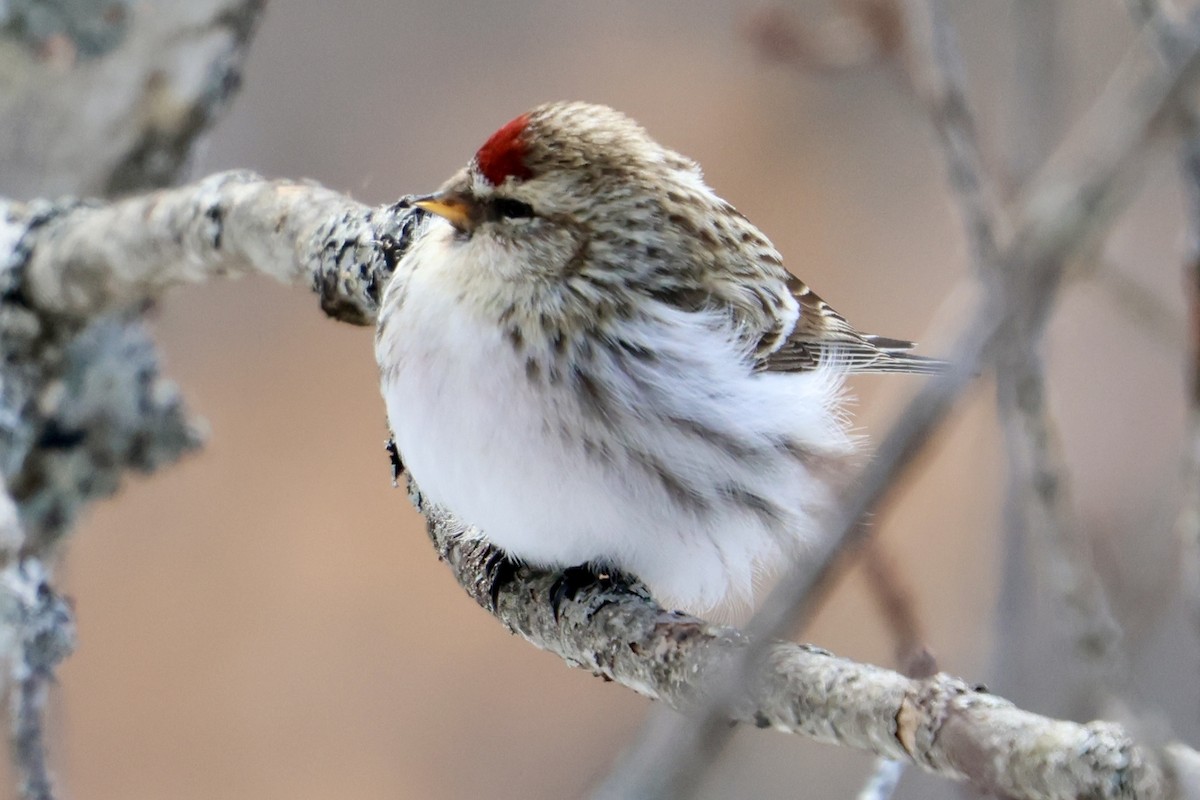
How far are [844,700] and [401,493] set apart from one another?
7.13 ft

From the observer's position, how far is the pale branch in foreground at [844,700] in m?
0.62

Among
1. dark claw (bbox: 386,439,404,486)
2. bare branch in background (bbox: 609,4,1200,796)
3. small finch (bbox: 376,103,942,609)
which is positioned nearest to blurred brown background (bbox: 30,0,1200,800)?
dark claw (bbox: 386,439,404,486)

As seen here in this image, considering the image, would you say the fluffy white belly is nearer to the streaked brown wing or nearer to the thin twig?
the streaked brown wing

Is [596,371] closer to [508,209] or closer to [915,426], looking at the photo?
[508,209]

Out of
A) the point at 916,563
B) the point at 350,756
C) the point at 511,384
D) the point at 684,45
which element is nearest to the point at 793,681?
the point at 511,384

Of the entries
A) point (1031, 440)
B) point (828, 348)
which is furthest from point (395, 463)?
point (1031, 440)

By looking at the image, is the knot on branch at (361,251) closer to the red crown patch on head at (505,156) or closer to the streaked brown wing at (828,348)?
the red crown patch on head at (505,156)

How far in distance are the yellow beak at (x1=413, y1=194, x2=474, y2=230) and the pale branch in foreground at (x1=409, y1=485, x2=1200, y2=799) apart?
32 cm

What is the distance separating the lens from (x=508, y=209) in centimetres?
114

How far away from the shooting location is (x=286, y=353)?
294 cm

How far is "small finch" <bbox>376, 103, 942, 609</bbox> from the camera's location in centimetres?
108

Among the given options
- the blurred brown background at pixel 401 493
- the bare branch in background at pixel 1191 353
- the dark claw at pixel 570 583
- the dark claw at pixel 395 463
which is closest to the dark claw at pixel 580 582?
the dark claw at pixel 570 583

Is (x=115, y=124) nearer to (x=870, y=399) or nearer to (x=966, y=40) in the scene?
(x=870, y=399)

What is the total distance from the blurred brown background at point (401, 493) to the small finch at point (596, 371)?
4.68ft
